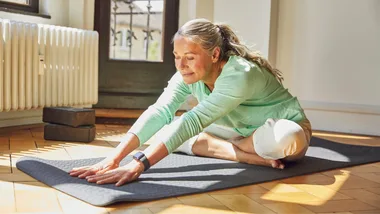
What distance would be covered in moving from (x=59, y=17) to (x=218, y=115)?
6.02 feet

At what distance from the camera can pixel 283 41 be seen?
340 cm

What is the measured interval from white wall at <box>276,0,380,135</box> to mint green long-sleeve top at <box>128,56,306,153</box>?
136cm

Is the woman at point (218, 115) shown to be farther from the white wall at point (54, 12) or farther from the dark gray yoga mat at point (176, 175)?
the white wall at point (54, 12)

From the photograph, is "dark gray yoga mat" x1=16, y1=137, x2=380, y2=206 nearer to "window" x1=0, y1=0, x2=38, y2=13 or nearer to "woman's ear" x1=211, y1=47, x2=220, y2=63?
"woman's ear" x1=211, y1=47, x2=220, y2=63

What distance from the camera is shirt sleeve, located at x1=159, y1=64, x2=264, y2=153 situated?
161cm

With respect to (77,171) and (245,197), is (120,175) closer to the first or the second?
(77,171)

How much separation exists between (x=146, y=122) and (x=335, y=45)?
1.90 meters

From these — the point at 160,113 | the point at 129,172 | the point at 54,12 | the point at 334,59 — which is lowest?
the point at 129,172

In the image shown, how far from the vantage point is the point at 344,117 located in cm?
326

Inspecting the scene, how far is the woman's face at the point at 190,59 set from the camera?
67.7 inches

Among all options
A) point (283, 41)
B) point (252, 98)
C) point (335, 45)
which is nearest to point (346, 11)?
point (335, 45)

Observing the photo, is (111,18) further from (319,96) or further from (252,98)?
(252,98)

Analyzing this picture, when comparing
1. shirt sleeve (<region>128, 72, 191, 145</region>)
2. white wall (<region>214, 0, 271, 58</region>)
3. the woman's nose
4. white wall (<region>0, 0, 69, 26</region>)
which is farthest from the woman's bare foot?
white wall (<region>0, 0, 69, 26</region>)

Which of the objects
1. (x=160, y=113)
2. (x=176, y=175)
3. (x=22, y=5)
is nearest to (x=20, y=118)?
(x=22, y=5)
